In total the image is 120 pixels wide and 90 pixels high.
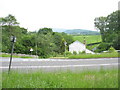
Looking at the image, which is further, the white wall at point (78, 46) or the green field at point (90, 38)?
the green field at point (90, 38)

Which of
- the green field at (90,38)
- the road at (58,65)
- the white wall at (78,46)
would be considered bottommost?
the road at (58,65)

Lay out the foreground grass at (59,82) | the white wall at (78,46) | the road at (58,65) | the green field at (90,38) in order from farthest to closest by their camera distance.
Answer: the green field at (90,38) → the white wall at (78,46) → the road at (58,65) → the foreground grass at (59,82)

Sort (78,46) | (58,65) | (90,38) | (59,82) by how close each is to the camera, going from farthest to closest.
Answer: (90,38)
(78,46)
(58,65)
(59,82)

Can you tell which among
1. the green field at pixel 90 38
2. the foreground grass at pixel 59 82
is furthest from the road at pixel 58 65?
the green field at pixel 90 38

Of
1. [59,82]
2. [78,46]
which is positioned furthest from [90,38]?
[59,82]

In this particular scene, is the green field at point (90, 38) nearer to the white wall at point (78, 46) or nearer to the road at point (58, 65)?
the white wall at point (78, 46)

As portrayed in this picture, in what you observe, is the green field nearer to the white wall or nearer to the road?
the white wall

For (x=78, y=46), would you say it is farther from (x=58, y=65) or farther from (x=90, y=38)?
(x=58, y=65)

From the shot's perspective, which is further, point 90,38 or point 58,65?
point 90,38

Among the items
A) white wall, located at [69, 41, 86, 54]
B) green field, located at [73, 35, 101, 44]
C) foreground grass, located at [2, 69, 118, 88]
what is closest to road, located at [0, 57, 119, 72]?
foreground grass, located at [2, 69, 118, 88]

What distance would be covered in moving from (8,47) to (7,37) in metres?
1.44

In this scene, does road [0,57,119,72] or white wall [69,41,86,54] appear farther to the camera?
white wall [69,41,86,54]

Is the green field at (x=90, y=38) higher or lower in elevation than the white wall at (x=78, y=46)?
higher

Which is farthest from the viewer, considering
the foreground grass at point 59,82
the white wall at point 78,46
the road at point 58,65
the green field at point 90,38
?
the green field at point 90,38
